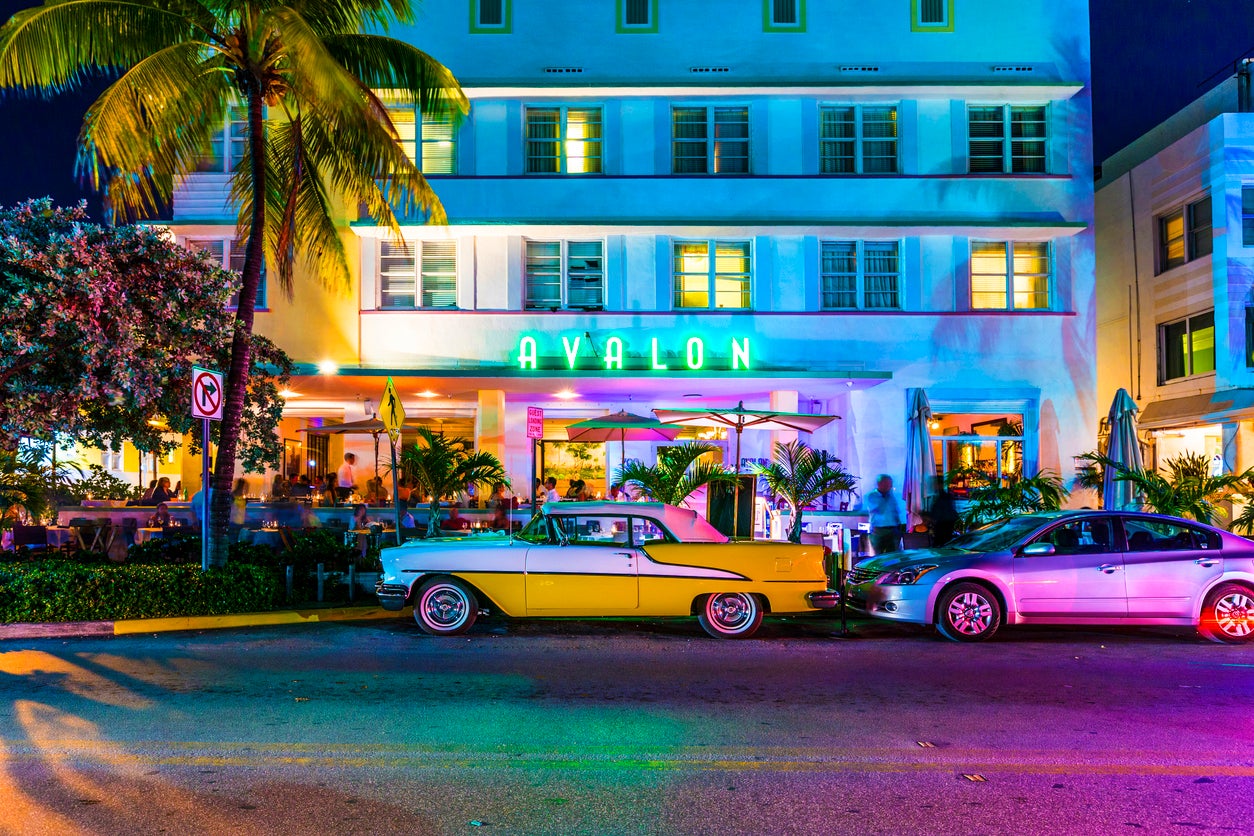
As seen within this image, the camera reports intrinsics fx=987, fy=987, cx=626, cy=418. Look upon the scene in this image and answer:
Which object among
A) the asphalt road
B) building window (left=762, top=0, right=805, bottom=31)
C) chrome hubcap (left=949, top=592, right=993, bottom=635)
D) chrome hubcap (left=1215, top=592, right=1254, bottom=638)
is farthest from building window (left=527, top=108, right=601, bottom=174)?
chrome hubcap (left=1215, top=592, right=1254, bottom=638)

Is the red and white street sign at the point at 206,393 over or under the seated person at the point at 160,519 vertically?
over

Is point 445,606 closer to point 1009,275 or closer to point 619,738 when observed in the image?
point 619,738

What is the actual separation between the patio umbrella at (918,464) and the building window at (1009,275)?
4.17 meters

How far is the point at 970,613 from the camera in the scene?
36.1 feet

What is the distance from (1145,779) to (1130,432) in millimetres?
11717

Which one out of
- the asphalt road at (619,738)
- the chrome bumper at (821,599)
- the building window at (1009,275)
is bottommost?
the asphalt road at (619,738)

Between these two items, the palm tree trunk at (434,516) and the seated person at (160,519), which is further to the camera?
the seated person at (160,519)

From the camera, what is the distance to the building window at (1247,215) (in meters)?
20.1

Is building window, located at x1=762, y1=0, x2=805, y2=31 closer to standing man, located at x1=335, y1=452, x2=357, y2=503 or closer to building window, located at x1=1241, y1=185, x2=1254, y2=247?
building window, located at x1=1241, y1=185, x2=1254, y2=247

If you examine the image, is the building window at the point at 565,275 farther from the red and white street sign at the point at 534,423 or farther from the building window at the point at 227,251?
the building window at the point at 227,251

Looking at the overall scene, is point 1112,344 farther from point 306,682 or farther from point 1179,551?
point 306,682

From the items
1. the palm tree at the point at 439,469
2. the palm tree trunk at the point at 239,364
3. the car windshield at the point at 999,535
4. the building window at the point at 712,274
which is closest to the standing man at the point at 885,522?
the car windshield at the point at 999,535

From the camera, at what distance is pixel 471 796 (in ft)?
17.9

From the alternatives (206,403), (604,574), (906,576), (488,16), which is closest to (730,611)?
(604,574)
